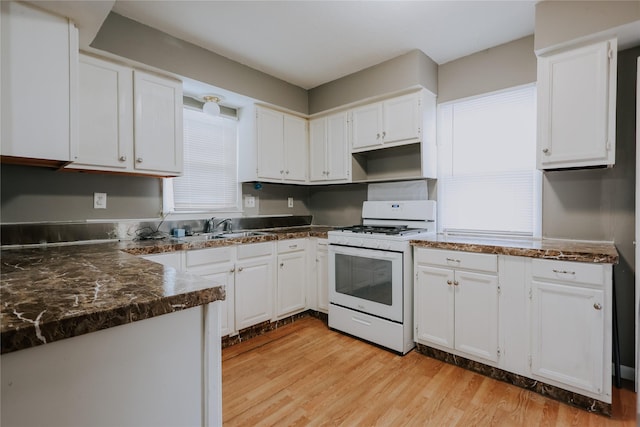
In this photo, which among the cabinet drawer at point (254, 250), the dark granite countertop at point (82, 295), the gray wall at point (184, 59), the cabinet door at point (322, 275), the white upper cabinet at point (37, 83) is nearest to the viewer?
the dark granite countertop at point (82, 295)

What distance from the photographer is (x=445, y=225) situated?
9.80 feet

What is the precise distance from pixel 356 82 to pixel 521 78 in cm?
144

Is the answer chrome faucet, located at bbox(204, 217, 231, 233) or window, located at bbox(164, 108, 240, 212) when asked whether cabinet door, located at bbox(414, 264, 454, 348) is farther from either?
window, located at bbox(164, 108, 240, 212)

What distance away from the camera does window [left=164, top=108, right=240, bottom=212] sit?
2.95 meters

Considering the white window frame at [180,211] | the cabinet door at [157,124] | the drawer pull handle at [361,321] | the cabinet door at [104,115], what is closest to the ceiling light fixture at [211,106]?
the white window frame at [180,211]

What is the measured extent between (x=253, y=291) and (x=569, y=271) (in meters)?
2.31

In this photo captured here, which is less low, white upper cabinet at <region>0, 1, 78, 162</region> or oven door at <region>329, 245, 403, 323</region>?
white upper cabinet at <region>0, 1, 78, 162</region>

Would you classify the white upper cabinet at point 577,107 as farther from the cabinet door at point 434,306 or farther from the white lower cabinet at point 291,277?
the white lower cabinet at point 291,277

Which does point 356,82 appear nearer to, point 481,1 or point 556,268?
point 481,1

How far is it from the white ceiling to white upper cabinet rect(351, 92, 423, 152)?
0.43 metres

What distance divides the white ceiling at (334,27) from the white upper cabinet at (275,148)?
0.59m

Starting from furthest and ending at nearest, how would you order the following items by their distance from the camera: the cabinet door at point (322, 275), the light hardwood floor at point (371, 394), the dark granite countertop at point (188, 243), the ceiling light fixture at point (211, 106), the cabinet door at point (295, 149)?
the cabinet door at point (295, 149) → the cabinet door at point (322, 275) → the ceiling light fixture at point (211, 106) → the dark granite countertop at point (188, 243) → the light hardwood floor at point (371, 394)

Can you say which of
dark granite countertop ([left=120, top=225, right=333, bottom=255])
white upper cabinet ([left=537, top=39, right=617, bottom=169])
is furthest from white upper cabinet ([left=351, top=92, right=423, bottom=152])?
dark granite countertop ([left=120, top=225, right=333, bottom=255])

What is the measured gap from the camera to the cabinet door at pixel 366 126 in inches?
120
